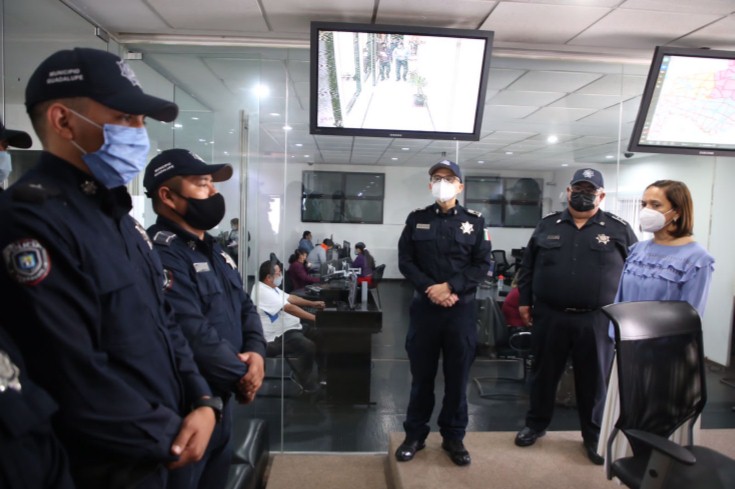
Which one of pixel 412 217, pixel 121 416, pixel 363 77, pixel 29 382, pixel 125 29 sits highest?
pixel 125 29

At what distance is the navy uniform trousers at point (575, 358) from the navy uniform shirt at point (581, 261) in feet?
0.30

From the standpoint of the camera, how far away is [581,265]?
8.04 ft

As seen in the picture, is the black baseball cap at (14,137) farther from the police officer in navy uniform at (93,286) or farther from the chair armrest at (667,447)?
the chair armrest at (667,447)

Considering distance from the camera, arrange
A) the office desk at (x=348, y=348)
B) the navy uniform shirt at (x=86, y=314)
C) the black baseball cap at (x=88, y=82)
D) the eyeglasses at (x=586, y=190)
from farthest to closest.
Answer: the office desk at (x=348, y=348), the eyeglasses at (x=586, y=190), the black baseball cap at (x=88, y=82), the navy uniform shirt at (x=86, y=314)

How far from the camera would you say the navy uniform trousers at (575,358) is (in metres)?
2.42

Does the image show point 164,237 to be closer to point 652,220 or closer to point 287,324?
point 287,324

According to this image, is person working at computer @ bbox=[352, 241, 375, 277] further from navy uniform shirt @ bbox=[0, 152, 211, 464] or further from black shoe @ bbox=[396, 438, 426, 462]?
navy uniform shirt @ bbox=[0, 152, 211, 464]

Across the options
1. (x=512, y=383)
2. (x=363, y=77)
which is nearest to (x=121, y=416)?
(x=363, y=77)

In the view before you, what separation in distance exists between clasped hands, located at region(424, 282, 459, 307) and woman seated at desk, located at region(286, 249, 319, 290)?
1887mm

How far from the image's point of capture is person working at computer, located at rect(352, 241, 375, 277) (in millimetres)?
4145

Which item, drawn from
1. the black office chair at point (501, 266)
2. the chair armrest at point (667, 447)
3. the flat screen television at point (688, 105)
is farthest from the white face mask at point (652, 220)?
the black office chair at point (501, 266)

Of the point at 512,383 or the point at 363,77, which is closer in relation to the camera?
the point at 363,77

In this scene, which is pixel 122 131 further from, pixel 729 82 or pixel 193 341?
pixel 729 82

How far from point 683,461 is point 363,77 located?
2.37 m
